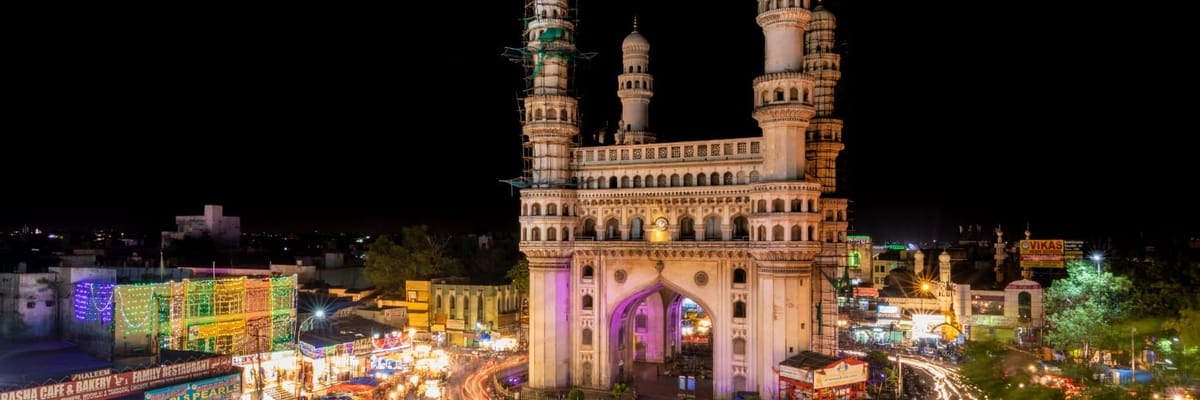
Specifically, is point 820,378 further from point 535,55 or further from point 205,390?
point 205,390

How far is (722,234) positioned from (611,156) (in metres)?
7.11

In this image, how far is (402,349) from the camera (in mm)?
50031

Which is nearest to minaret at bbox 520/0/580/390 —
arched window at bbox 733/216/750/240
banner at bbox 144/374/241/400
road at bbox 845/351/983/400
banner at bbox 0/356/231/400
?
arched window at bbox 733/216/750/240

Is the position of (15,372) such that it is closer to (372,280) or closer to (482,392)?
(482,392)

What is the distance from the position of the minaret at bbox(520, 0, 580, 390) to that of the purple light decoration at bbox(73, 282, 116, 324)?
20.3m

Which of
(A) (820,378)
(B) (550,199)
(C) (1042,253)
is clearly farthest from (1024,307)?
(B) (550,199)

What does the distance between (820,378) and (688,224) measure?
1032 cm

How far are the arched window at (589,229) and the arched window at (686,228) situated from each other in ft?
15.8

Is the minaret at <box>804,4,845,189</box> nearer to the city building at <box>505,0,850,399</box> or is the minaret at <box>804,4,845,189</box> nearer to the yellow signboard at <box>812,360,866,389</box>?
the city building at <box>505,0,850,399</box>

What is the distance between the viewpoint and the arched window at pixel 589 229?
1784 inches

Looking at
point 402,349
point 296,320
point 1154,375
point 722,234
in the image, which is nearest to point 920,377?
point 1154,375

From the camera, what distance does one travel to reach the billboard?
200 ft

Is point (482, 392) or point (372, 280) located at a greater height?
point (372, 280)

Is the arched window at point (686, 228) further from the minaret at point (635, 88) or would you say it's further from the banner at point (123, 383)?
the banner at point (123, 383)
